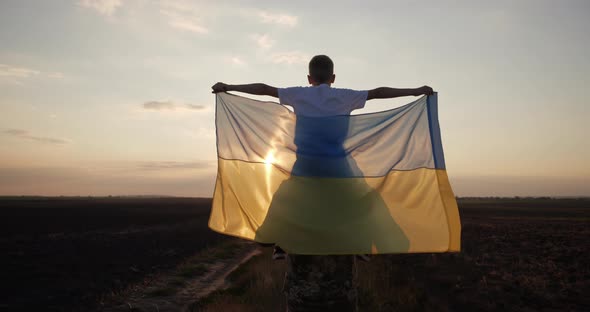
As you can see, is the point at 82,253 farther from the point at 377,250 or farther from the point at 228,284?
the point at 377,250

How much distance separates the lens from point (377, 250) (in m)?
4.03

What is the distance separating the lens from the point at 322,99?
4.21m

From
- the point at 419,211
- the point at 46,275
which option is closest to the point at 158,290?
the point at 46,275

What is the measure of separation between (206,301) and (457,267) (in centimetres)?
1228

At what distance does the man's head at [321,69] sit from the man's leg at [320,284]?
1589 millimetres

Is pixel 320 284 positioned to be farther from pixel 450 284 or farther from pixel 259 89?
pixel 450 284

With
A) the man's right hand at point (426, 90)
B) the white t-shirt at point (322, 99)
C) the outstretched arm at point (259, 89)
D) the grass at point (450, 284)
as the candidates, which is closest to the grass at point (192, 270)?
the grass at point (450, 284)

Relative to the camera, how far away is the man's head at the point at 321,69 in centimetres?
417

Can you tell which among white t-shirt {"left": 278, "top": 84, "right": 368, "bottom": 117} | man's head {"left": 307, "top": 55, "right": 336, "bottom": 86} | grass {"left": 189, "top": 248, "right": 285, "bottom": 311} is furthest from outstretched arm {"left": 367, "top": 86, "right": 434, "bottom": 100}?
grass {"left": 189, "top": 248, "right": 285, "bottom": 311}

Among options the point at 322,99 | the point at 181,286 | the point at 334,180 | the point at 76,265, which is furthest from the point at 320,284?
the point at 76,265

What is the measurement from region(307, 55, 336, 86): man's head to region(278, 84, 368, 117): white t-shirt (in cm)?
8

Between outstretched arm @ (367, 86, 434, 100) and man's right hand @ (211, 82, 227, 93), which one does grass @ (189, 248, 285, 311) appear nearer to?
man's right hand @ (211, 82, 227, 93)

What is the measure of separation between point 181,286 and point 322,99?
13.4m

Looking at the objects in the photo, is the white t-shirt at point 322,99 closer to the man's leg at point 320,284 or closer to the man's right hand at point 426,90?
the man's right hand at point 426,90
